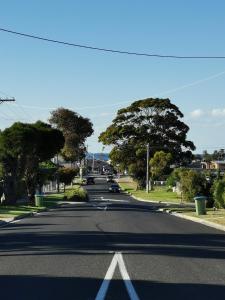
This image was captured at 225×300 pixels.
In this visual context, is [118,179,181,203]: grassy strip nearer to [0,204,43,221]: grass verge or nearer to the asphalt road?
[0,204,43,221]: grass verge

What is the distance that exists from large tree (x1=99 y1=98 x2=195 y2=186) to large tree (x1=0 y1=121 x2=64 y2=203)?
3657cm

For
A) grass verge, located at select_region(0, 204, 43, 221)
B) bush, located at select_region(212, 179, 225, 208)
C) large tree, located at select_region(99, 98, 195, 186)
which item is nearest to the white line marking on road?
grass verge, located at select_region(0, 204, 43, 221)

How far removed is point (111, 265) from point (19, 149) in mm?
36503

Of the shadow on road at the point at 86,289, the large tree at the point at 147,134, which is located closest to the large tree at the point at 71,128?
the large tree at the point at 147,134

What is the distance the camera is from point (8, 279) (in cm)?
1213

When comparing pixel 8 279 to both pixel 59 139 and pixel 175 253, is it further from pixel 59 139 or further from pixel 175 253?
pixel 59 139

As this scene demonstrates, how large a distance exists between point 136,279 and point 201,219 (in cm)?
2068

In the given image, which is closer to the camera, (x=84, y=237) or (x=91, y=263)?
(x=91, y=263)

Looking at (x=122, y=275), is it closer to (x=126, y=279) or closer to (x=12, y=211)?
(x=126, y=279)

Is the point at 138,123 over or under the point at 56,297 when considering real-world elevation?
over

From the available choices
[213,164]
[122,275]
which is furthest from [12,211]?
[213,164]

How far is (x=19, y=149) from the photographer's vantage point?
49656 millimetres

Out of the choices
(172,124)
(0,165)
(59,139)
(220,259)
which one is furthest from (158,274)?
(172,124)

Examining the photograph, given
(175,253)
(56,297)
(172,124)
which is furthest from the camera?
(172,124)
